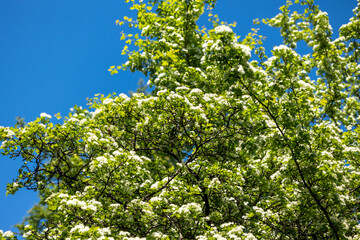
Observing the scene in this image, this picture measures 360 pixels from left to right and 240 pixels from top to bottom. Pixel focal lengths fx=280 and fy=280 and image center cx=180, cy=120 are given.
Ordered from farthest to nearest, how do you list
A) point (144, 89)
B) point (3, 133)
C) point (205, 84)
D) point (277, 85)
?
1. point (144, 89)
2. point (205, 84)
3. point (3, 133)
4. point (277, 85)

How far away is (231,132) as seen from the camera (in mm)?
10719

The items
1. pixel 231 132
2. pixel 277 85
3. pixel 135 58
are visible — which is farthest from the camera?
pixel 135 58

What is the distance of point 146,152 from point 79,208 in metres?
4.94

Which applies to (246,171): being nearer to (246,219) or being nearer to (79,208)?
(246,219)

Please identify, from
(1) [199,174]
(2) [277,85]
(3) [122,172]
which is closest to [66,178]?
(3) [122,172]

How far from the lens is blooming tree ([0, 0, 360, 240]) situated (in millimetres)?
8211

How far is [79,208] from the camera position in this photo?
8.15m

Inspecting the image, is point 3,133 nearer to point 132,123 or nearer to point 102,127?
point 102,127

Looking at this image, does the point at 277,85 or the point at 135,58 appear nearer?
the point at 277,85

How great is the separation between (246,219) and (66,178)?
704 cm

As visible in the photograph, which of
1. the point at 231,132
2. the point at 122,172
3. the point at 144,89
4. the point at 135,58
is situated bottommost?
the point at 122,172

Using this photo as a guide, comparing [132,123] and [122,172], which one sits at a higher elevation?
[132,123]

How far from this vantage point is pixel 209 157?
11.3 m

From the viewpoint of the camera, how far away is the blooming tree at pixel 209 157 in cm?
821
